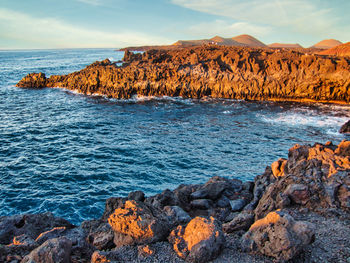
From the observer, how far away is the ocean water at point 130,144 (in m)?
17.2

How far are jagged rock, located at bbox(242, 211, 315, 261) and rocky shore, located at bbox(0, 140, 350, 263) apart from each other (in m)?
0.03

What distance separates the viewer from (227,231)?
8.70 metres

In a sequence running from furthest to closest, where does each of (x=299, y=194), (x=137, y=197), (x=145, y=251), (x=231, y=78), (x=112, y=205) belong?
(x=231, y=78) < (x=137, y=197) < (x=112, y=205) < (x=299, y=194) < (x=145, y=251)

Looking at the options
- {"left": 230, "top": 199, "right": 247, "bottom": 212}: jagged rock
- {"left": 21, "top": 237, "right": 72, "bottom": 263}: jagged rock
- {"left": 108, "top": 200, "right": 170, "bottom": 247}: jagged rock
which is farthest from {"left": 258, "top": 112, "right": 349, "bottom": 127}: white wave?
{"left": 21, "top": 237, "right": 72, "bottom": 263}: jagged rock

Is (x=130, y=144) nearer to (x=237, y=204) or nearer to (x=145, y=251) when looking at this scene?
(x=237, y=204)

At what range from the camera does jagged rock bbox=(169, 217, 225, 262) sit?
6961 mm

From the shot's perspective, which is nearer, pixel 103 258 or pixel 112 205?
pixel 103 258

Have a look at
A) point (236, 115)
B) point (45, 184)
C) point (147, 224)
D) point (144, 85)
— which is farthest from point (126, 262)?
point (144, 85)

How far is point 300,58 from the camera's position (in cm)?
4791

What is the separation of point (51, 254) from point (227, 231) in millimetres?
6012

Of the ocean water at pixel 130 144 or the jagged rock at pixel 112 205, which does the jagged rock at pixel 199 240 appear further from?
the ocean water at pixel 130 144

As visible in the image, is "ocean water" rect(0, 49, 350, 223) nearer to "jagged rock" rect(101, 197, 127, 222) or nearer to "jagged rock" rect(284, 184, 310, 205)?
"jagged rock" rect(101, 197, 127, 222)

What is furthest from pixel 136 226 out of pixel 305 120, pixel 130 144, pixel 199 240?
pixel 305 120

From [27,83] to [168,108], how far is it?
43755 millimetres
